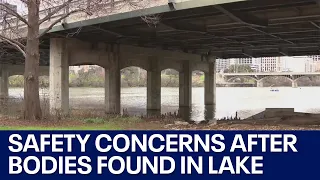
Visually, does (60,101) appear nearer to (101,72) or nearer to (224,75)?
(101,72)

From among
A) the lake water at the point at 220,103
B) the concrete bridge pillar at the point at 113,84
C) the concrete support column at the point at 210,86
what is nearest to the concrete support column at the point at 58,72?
the lake water at the point at 220,103

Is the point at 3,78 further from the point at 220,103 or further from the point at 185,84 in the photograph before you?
the point at 220,103

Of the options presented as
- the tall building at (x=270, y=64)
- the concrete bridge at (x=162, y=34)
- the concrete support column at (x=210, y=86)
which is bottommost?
the concrete support column at (x=210, y=86)

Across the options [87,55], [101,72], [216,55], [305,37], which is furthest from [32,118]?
[101,72]

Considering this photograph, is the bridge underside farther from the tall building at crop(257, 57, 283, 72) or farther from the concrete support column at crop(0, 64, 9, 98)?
the tall building at crop(257, 57, 283, 72)

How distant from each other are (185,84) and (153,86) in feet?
22.6

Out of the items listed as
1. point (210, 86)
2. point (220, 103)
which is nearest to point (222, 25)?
point (210, 86)

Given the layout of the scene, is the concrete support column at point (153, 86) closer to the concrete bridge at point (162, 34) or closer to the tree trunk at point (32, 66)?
→ the concrete bridge at point (162, 34)

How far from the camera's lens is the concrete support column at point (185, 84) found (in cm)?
4512

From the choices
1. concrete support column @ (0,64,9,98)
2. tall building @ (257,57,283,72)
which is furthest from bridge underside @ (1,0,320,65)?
tall building @ (257,57,283,72)

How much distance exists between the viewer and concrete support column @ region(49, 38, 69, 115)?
28188 mm

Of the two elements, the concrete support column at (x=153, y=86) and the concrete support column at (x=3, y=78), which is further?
the concrete support column at (x=3, y=78)

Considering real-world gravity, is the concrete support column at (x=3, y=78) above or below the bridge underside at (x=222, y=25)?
below

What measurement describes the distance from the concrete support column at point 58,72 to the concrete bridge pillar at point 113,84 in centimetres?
519
